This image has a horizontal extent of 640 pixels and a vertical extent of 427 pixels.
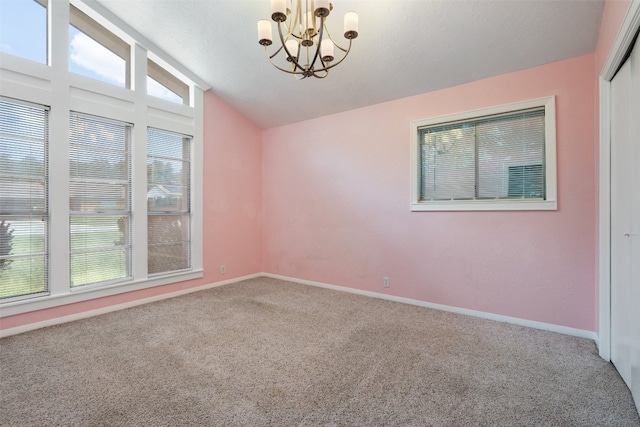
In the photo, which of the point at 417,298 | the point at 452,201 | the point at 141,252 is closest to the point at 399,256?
the point at 417,298

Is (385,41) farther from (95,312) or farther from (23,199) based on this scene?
(95,312)

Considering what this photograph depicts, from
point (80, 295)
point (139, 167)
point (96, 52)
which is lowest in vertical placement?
point (80, 295)

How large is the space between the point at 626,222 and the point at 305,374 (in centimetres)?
244

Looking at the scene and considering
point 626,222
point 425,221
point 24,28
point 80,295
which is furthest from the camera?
point 425,221

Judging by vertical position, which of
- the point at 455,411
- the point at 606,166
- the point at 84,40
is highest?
the point at 84,40

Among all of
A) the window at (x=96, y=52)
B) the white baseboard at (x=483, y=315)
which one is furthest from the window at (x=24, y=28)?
the white baseboard at (x=483, y=315)

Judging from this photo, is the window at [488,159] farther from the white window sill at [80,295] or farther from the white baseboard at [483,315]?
the white window sill at [80,295]

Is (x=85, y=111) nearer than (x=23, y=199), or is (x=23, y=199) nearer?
(x=23, y=199)

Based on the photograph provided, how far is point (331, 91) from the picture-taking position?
3871 millimetres

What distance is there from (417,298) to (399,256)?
21.8 inches

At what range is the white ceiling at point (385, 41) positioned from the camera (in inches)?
99.0

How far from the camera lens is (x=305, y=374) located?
2.09 metres

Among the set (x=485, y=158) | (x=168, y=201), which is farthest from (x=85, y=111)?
(x=485, y=158)

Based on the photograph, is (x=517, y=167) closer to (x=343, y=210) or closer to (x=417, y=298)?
(x=417, y=298)
